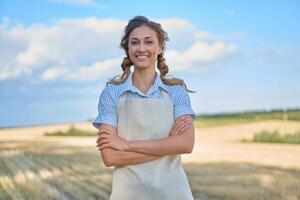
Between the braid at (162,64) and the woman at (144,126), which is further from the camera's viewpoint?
the braid at (162,64)

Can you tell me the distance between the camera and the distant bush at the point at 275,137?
26.9ft

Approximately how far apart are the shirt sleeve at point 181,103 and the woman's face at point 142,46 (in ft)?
0.40

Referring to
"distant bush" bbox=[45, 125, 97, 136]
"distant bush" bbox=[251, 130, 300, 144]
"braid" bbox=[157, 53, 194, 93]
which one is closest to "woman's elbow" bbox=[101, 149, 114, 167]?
"braid" bbox=[157, 53, 194, 93]

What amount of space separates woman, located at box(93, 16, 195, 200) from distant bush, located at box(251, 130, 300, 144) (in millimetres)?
6679

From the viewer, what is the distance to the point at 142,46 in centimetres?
178

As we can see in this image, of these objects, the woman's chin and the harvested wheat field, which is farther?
the harvested wheat field

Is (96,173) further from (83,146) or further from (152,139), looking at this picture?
(152,139)

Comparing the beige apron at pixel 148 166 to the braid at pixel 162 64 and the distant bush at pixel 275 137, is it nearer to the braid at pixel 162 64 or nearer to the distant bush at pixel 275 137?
the braid at pixel 162 64

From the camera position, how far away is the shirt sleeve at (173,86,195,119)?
178 cm

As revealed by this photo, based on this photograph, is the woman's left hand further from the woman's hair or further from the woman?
the woman's hair

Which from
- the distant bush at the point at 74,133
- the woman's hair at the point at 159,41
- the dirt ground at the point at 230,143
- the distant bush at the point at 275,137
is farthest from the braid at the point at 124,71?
the distant bush at the point at 74,133

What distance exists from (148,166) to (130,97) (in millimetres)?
219

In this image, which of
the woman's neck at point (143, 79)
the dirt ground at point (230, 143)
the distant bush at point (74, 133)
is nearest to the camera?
the woman's neck at point (143, 79)

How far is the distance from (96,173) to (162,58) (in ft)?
15.0
